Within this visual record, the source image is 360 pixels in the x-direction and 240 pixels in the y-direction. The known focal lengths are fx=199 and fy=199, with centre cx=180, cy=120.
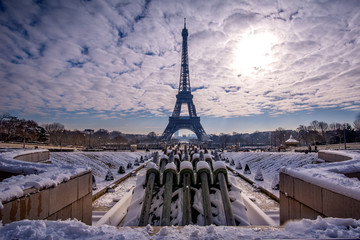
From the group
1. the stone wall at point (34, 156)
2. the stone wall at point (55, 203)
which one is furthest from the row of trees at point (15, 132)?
the stone wall at point (55, 203)

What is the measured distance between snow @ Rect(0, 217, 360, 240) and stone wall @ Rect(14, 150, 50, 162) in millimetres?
7399

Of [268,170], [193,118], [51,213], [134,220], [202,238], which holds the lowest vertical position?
[268,170]

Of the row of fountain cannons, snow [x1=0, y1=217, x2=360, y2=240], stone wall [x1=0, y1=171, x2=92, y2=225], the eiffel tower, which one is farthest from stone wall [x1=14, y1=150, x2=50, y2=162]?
the eiffel tower

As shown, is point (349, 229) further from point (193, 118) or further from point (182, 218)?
point (193, 118)

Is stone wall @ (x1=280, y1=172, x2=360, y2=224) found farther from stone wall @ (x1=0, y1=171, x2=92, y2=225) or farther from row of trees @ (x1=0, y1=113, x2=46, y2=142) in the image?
row of trees @ (x1=0, y1=113, x2=46, y2=142)

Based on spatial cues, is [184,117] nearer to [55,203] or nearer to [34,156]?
[34,156]

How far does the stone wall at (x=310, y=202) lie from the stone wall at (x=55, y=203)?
13.5ft

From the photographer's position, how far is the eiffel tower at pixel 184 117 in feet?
179

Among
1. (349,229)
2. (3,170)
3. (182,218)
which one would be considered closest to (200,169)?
(182,218)

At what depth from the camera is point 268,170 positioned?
A: 15836 millimetres

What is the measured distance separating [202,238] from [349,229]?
1.42 metres

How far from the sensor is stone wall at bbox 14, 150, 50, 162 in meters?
7.91

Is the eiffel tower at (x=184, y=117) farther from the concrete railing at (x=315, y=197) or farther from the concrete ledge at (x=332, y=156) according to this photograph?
the concrete railing at (x=315, y=197)

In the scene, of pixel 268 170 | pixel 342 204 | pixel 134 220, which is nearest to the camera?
pixel 342 204
